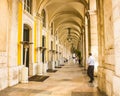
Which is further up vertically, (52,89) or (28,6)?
(28,6)

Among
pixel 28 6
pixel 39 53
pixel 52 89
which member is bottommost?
pixel 52 89

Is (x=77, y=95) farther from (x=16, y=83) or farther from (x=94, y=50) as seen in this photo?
(x=94, y=50)

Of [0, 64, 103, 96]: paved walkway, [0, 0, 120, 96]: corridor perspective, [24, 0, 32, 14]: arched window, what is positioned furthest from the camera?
[24, 0, 32, 14]: arched window

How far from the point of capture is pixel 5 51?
741 cm

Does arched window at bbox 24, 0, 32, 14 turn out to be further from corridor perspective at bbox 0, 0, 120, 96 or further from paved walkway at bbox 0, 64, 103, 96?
paved walkway at bbox 0, 64, 103, 96

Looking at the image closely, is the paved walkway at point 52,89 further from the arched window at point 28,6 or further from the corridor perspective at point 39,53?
the arched window at point 28,6

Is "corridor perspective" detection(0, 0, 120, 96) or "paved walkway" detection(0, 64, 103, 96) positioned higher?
"corridor perspective" detection(0, 0, 120, 96)

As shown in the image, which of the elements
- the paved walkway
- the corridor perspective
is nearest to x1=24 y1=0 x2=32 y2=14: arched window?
the corridor perspective

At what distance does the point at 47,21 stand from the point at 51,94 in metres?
12.9

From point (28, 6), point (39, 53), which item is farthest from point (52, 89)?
point (28, 6)

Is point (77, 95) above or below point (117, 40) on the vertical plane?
below

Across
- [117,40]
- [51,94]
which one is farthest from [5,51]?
[117,40]

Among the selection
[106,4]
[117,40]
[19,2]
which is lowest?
[117,40]

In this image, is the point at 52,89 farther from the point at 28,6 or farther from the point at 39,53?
the point at 28,6
